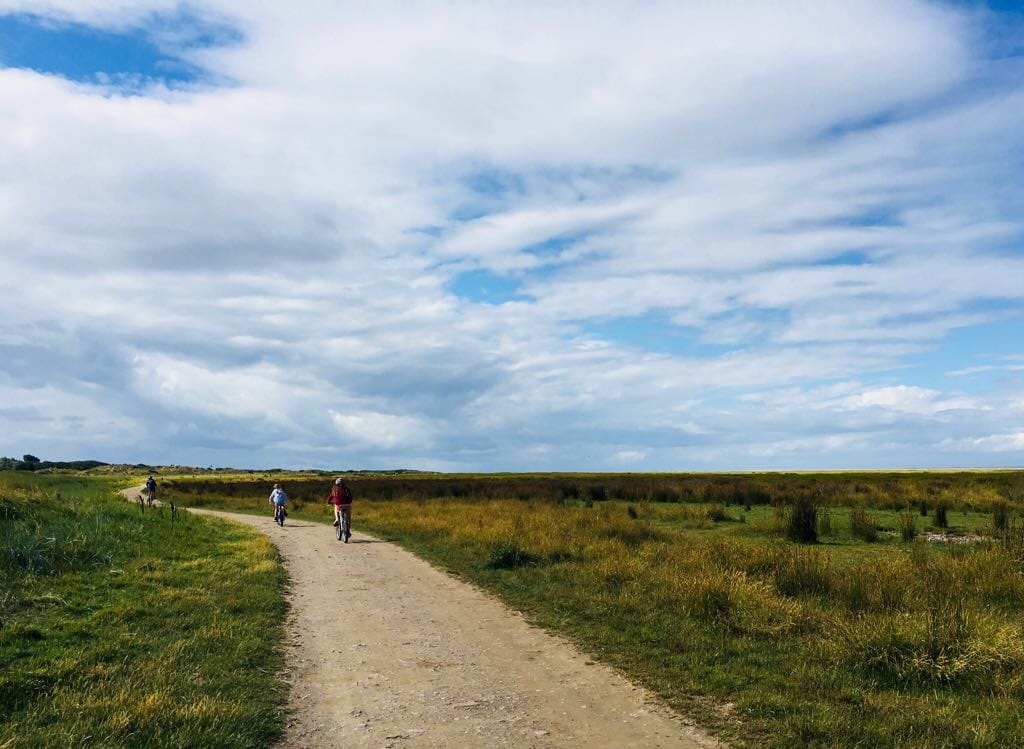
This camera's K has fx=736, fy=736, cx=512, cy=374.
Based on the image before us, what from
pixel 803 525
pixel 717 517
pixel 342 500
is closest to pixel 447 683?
pixel 342 500

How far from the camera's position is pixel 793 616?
34.1ft

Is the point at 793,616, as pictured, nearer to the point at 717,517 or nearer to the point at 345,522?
the point at 345,522

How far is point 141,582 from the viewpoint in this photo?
46.2 ft

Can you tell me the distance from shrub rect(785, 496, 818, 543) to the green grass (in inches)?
564

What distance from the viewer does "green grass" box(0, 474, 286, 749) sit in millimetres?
6562

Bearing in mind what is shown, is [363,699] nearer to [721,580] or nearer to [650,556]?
[721,580]

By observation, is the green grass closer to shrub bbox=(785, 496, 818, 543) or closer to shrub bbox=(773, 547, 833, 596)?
shrub bbox=(773, 547, 833, 596)

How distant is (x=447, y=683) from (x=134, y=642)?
448cm

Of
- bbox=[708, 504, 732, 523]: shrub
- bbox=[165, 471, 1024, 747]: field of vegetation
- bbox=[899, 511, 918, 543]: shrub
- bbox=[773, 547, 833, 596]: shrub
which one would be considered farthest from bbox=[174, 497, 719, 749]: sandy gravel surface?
bbox=[708, 504, 732, 523]: shrub

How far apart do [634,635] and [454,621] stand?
9.49ft

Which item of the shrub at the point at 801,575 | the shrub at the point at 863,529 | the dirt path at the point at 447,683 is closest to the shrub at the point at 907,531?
the shrub at the point at 863,529

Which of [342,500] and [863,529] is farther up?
[342,500]

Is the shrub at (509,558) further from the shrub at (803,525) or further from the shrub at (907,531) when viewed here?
the shrub at (907,531)

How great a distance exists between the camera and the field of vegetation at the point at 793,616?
6973mm
